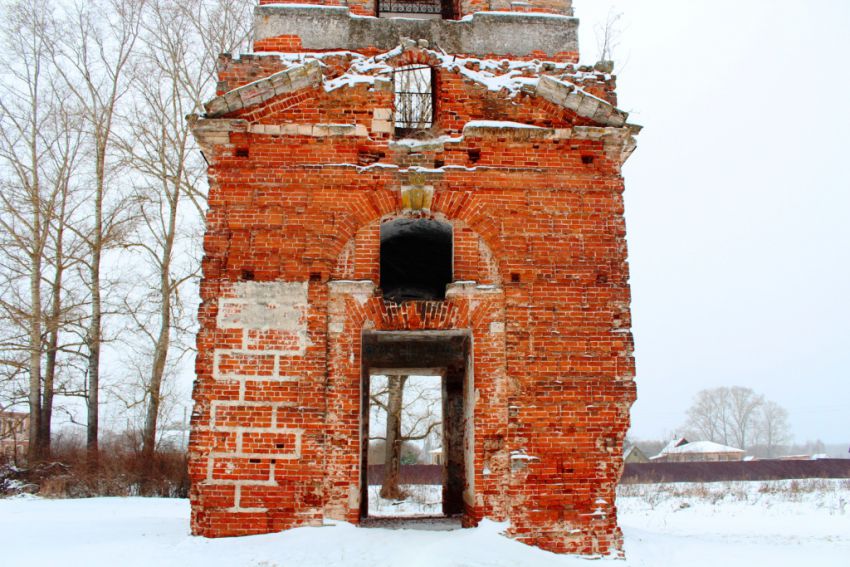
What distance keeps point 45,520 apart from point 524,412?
23.2 ft

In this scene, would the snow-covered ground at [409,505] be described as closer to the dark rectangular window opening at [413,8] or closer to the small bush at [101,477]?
the small bush at [101,477]

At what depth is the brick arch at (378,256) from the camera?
7.48 meters

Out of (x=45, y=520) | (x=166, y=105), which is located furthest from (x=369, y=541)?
(x=166, y=105)

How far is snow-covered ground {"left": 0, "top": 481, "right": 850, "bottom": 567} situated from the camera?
6125 mm

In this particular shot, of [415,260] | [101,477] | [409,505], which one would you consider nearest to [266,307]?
[415,260]

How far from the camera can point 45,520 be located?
30.4 ft

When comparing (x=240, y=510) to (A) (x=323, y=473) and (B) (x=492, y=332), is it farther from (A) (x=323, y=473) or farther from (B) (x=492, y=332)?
(B) (x=492, y=332)

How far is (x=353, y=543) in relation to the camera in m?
6.36

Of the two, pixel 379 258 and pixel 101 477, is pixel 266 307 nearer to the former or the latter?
pixel 379 258

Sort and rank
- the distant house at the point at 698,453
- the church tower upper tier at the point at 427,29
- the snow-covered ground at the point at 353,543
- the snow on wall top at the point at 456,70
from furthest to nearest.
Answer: the distant house at the point at 698,453 < the church tower upper tier at the point at 427,29 < the snow on wall top at the point at 456,70 < the snow-covered ground at the point at 353,543

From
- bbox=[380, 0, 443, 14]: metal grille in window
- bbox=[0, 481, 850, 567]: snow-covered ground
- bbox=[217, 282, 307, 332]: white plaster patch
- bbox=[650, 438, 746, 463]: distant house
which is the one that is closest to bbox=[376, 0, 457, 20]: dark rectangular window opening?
bbox=[380, 0, 443, 14]: metal grille in window

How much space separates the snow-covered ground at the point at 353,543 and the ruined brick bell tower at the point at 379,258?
397 millimetres

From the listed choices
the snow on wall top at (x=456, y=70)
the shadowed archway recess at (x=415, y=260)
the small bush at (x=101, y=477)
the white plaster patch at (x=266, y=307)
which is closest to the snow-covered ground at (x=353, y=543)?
the small bush at (x=101, y=477)

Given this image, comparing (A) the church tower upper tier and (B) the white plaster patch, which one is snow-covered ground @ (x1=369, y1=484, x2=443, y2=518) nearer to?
(B) the white plaster patch
